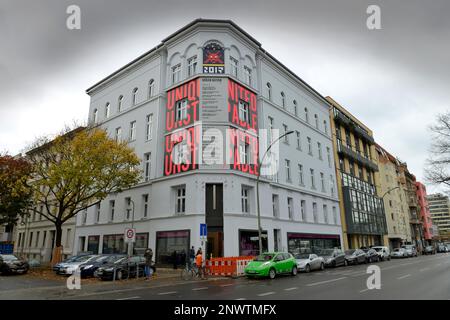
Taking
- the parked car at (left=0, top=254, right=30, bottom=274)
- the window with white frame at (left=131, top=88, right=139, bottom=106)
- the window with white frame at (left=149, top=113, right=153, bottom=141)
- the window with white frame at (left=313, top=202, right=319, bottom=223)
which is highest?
the window with white frame at (left=131, top=88, right=139, bottom=106)


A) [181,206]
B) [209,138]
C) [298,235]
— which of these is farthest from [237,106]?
[298,235]

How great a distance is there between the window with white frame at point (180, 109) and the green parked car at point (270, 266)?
14551mm

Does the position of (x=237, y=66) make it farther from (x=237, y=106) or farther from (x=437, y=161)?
(x=437, y=161)

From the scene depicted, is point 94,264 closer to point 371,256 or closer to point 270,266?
point 270,266

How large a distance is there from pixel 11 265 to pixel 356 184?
148 feet

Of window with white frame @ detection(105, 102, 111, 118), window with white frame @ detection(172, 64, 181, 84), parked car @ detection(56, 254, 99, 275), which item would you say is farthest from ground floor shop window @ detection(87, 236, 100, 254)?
window with white frame @ detection(172, 64, 181, 84)

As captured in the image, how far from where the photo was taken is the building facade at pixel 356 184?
43750mm

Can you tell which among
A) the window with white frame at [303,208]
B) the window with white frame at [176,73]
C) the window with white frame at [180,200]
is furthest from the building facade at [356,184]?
the window with white frame at [176,73]

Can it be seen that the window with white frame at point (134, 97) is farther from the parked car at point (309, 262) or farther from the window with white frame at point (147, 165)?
the parked car at point (309, 262)

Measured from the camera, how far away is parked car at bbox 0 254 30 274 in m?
21.7

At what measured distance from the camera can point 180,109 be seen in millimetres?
28328

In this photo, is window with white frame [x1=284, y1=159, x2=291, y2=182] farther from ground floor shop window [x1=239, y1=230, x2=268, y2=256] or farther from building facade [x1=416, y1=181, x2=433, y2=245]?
building facade [x1=416, y1=181, x2=433, y2=245]

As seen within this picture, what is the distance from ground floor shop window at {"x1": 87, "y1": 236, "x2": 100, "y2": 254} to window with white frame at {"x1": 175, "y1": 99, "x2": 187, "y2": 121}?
15.3 m
